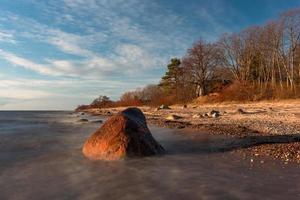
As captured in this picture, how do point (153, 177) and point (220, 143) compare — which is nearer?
point (153, 177)

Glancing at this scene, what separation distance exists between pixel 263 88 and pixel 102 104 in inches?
2523

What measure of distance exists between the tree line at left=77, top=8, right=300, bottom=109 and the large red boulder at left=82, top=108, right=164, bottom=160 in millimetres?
26528

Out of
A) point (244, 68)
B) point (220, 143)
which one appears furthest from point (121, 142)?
point (244, 68)

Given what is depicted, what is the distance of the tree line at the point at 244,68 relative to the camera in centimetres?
3975

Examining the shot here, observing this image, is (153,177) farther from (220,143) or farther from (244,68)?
(244,68)

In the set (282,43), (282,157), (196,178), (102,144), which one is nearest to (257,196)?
(196,178)

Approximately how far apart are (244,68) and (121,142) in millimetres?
42135

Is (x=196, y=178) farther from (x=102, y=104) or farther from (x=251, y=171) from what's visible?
(x=102, y=104)

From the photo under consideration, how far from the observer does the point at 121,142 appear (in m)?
10.3

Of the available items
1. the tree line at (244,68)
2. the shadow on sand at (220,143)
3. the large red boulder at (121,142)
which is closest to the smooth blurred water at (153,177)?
the shadow on sand at (220,143)

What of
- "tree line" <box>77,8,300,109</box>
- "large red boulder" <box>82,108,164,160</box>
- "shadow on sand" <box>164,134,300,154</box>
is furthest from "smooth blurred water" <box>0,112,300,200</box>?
"tree line" <box>77,8,300,109</box>

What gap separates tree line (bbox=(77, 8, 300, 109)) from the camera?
39750 mm

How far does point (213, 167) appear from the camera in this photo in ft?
28.2

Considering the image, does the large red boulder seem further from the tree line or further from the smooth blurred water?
the tree line
